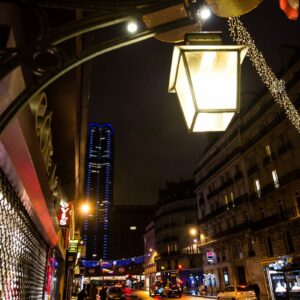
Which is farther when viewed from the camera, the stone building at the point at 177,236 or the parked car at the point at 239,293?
the stone building at the point at 177,236

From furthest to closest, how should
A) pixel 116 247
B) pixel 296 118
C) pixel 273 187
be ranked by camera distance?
1. pixel 116 247
2. pixel 273 187
3. pixel 296 118

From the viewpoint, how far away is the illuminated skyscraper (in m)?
177

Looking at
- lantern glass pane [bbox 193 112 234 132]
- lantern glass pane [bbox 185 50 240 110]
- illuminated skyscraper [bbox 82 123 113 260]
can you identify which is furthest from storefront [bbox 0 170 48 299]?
illuminated skyscraper [bbox 82 123 113 260]

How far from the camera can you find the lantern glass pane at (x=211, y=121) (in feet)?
10.4

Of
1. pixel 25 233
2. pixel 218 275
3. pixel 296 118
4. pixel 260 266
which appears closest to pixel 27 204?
pixel 25 233

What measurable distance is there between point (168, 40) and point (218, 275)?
47.1 meters

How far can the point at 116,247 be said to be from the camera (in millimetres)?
174000

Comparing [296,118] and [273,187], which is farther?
[273,187]

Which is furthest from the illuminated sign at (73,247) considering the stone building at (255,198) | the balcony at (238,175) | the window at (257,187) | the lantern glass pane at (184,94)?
the balcony at (238,175)

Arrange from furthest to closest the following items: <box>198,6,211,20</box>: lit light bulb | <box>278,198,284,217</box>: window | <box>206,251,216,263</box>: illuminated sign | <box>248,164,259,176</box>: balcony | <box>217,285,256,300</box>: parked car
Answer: <box>206,251,216,263</box>: illuminated sign, <box>248,164,259,176</box>: balcony, <box>278,198,284,217</box>: window, <box>217,285,256,300</box>: parked car, <box>198,6,211,20</box>: lit light bulb

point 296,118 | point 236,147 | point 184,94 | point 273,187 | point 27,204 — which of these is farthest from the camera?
point 236,147

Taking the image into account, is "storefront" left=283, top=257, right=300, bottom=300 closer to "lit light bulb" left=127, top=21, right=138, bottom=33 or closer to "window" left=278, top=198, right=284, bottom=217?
"window" left=278, top=198, right=284, bottom=217

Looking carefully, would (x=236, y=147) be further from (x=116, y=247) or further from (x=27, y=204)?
(x=116, y=247)

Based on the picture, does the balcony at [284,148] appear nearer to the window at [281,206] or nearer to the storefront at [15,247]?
the window at [281,206]
